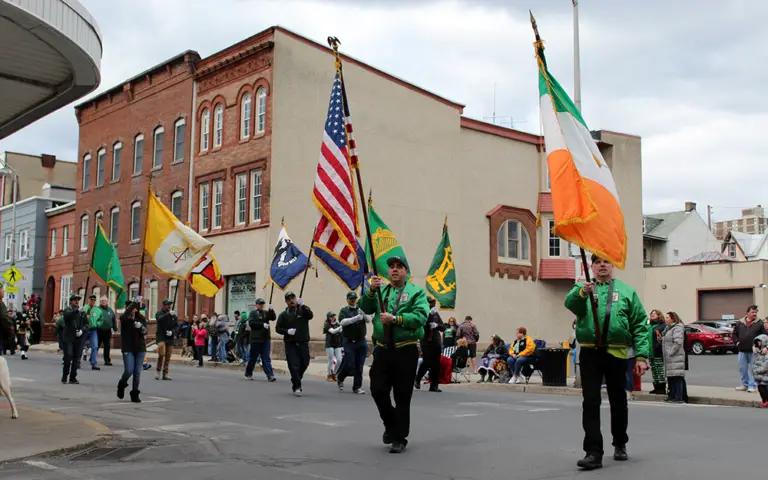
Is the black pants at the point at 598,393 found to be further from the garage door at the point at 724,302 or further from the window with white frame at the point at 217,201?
the garage door at the point at 724,302

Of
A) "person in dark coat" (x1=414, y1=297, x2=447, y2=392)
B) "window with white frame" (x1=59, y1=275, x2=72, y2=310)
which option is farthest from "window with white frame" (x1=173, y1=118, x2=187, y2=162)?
"person in dark coat" (x1=414, y1=297, x2=447, y2=392)

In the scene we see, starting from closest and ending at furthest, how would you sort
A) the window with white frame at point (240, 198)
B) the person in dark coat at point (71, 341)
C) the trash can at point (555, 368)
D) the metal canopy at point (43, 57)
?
the metal canopy at point (43, 57)
the person in dark coat at point (71, 341)
the trash can at point (555, 368)
the window with white frame at point (240, 198)

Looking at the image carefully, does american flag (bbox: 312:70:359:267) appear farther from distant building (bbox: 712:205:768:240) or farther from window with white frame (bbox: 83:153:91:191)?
distant building (bbox: 712:205:768:240)

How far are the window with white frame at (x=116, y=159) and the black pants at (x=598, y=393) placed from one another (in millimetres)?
39552

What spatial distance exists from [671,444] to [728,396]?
8.31 meters

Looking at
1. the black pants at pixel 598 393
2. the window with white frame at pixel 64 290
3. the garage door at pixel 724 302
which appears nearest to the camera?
the black pants at pixel 598 393

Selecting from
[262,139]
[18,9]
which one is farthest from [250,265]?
Result: [18,9]

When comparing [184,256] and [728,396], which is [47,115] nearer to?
[184,256]

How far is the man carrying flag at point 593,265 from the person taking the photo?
7.68 meters

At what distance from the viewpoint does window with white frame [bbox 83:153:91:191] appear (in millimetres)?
47406

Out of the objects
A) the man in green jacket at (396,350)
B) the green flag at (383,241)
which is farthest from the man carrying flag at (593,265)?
the green flag at (383,241)

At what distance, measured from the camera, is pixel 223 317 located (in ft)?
94.2

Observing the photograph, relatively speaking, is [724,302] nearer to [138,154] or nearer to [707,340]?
[707,340]

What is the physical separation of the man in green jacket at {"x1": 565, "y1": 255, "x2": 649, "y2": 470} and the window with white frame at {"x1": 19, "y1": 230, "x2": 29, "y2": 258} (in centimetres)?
5332
